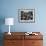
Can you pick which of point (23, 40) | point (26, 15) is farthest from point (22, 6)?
point (23, 40)

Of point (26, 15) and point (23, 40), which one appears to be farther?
point (26, 15)

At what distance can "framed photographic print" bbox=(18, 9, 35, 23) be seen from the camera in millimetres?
4504

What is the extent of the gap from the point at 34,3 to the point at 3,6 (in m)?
1.09

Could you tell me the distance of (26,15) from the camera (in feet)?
14.9

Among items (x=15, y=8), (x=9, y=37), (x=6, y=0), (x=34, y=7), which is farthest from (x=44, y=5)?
(x=9, y=37)

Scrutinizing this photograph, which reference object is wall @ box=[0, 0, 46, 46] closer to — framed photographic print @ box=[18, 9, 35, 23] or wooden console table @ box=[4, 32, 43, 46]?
framed photographic print @ box=[18, 9, 35, 23]

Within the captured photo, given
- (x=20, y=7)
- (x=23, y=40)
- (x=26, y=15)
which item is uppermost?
(x=20, y=7)

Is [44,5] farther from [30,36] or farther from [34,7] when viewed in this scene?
[30,36]

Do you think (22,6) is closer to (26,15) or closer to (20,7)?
(20,7)

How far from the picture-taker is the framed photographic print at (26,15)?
4504 mm

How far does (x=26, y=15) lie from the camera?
4535 mm

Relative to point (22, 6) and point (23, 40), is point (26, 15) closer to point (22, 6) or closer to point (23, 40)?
point (22, 6)

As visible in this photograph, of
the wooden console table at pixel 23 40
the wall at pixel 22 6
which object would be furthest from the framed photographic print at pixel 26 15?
the wooden console table at pixel 23 40

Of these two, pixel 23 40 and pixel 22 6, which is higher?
pixel 22 6
